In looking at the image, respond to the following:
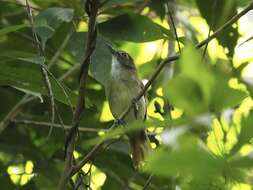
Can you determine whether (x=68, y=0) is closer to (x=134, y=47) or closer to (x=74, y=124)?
(x=74, y=124)

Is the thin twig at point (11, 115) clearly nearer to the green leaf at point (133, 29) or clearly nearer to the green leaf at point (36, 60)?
the green leaf at point (133, 29)

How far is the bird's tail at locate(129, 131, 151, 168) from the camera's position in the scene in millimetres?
3566

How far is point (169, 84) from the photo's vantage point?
0.89 metres

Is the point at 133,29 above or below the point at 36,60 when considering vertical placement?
below

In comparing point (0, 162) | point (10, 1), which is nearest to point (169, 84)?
point (0, 162)

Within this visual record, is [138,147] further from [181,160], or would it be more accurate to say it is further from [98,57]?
[181,160]

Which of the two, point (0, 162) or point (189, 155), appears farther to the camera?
point (0, 162)

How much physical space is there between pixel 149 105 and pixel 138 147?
0.88 ft

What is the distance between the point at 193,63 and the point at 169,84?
0.05 m

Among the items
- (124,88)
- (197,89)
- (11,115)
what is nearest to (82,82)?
(197,89)

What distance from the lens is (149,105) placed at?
3.84 metres

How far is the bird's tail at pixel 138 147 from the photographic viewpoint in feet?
11.7

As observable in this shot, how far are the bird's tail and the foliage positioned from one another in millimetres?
56

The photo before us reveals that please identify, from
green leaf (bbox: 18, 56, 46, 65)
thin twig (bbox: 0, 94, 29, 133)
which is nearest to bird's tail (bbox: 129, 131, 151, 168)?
thin twig (bbox: 0, 94, 29, 133)
